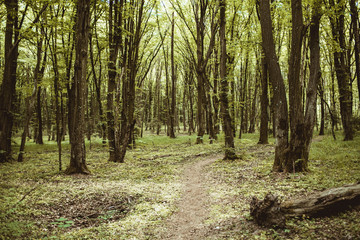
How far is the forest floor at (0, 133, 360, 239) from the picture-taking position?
4379mm

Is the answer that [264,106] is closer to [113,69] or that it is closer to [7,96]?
[113,69]

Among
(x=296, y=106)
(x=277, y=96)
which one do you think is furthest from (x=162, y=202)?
(x=296, y=106)

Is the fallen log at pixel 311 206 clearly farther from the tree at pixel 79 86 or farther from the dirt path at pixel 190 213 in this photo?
the tree at pixel 79 86

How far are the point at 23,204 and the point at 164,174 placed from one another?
5.60 metres

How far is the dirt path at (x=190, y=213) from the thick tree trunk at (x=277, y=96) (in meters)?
3.14

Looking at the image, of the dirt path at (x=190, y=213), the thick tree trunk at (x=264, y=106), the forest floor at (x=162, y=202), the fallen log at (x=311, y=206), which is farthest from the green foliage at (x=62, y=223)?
the thick tree trunk at (x=264, y=106)

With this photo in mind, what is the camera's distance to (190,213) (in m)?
6.01

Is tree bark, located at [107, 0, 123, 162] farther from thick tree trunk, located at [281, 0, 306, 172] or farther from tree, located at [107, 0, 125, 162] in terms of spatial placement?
thick tree trunk, located at [281, 0, 306, 172]

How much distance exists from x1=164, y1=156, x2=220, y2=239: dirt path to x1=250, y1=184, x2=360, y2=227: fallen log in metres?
1.40

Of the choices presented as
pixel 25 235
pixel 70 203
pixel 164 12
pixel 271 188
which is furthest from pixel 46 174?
pixel 164 12

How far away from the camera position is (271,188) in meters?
6.70

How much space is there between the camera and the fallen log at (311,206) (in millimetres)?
4273

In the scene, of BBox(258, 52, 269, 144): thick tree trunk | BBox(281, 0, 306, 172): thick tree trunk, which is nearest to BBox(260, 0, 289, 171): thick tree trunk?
BBox(281, 0, 306, 172): thick tree trunk

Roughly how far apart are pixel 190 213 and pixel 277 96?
17.5 ft
